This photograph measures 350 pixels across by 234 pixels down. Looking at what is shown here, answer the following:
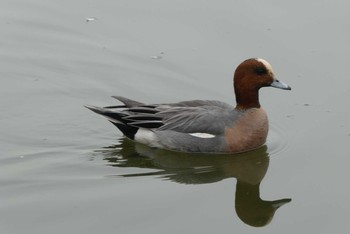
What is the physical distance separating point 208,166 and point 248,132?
26.7 inches

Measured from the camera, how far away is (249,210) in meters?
9.24

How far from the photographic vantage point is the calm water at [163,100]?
8906 mm

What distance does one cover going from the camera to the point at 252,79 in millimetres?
10492

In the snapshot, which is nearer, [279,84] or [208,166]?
[208,166]

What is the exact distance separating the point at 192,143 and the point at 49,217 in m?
2.38

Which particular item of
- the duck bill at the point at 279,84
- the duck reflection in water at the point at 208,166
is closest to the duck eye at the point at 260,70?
the duck bill at the point at 279,84

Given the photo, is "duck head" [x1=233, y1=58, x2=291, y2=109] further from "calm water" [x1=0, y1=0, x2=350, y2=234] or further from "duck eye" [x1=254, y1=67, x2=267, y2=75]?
"calm water" [x1=0, y1=0, x2=350, y2=234]

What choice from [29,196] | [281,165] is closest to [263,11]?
[281,165]

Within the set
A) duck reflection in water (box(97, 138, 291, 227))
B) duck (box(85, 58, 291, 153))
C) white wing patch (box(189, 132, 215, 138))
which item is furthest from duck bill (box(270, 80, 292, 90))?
white wing patch (box(189, 132, 215, 138))

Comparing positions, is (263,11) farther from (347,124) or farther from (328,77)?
(347,124)

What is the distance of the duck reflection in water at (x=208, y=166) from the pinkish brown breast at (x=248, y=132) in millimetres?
105

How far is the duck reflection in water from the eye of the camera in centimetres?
935

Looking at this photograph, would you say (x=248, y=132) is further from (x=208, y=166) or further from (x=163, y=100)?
(x=163, y=100)

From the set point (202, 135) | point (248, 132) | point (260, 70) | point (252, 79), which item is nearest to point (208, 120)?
point (202, 135)
